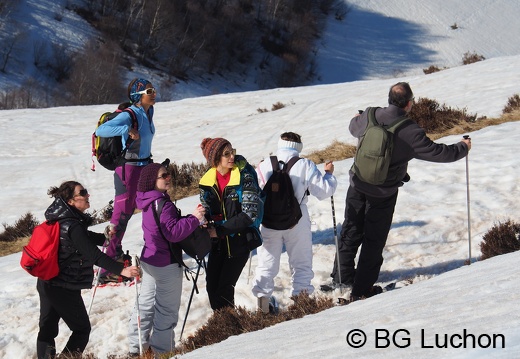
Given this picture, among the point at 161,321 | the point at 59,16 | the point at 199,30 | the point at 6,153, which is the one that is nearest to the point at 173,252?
the point at 161,321

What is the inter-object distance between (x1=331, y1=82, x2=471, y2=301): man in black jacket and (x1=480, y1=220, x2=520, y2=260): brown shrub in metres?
1.33

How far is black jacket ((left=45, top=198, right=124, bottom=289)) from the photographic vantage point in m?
A: 5.89

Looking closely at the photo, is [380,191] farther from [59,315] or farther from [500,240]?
[59,315]

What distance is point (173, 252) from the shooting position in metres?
6.15

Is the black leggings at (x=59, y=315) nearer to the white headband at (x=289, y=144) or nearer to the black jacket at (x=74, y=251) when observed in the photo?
the black jacket at (x=74, y=251)

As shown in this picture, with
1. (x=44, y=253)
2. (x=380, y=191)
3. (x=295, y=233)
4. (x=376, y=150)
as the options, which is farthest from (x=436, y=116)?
(x=44, y=253)

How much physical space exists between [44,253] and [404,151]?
2.95 meters

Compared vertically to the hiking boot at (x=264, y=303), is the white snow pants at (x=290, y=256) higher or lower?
higher

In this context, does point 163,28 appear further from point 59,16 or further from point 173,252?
point 173,252

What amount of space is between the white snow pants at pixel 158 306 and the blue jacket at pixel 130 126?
1.68m

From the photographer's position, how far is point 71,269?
604cm

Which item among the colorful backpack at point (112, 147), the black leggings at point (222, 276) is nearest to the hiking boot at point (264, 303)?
the black leggings at point (222, 276)

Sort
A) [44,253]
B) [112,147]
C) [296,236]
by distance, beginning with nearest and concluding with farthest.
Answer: [44,253]
[296,236]
[112,147]

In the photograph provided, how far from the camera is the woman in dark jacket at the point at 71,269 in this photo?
5926 millimetres
